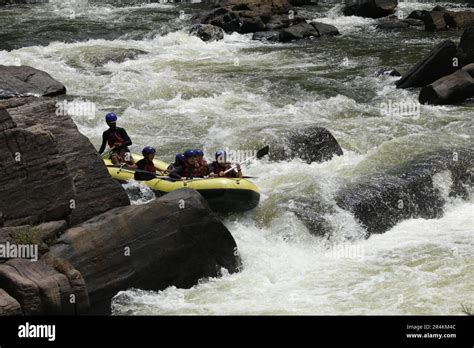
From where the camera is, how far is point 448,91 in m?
17.8

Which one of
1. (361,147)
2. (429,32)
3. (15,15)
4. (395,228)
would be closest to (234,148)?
(361,147)

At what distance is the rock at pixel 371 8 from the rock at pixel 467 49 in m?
10.1

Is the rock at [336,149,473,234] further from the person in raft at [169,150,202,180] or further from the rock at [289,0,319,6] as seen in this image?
the rock at [289,0,319,6]

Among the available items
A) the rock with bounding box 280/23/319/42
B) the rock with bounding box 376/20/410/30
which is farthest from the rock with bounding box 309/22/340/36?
the rock with bounding box 376/20/410/30

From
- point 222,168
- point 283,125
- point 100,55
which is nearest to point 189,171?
point 222,168

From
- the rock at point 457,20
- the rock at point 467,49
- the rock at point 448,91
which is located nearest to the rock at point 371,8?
the rock at point 457,20

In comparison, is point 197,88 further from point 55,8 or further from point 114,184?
point 55,8

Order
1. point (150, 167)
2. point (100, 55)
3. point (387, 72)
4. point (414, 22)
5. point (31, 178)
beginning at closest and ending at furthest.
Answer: point (31, 178)
point (150, 167)
point (387, 72)
point (100, 55)
point (414, 22)

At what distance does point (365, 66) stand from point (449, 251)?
11.5 m

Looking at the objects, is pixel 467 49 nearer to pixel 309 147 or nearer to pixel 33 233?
pixel 309 147

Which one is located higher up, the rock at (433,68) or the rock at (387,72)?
the rock at (433,68)

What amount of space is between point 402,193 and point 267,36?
14638 mm

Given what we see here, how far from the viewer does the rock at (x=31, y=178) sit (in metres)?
9.43

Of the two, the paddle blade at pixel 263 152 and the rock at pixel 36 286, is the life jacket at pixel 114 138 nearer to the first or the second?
the paddle blade at pixel 263 152
